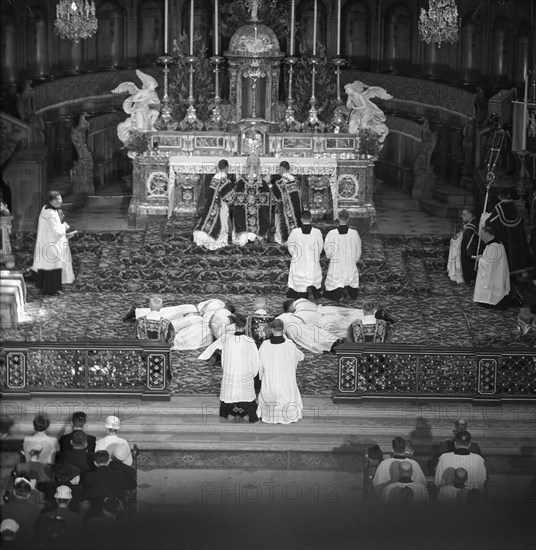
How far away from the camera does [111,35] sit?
113 ft

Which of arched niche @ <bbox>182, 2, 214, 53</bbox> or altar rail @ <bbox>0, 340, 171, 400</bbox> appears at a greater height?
arched niche @ <bbox>182, 2, 214, 53</bbox>

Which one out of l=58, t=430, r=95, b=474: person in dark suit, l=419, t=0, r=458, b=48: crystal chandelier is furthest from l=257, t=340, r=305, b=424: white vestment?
l=419, t=0, r=458, b=48: crystal chandelier

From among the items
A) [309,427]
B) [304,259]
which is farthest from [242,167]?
[309,427]

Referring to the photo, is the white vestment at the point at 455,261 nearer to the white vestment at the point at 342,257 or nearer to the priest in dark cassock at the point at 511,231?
the priest in dark cassock at the point at 511,231

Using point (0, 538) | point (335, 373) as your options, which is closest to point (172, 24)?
point (335, 373)

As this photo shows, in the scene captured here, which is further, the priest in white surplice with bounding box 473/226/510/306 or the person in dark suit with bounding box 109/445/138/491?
the priest in white surplice with bounding box 473/226/510/306

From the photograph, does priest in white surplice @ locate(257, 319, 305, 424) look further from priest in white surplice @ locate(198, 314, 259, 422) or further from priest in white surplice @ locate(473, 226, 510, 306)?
priest in white surplice @ locate(473, 226, 510, 306)

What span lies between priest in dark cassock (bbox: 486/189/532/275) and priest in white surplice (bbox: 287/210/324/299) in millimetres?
2704

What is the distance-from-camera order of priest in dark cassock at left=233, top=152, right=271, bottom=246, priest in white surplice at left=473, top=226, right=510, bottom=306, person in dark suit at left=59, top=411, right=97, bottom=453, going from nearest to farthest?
person in dark suit at left=59, top=411, right=97, bottom=453
priest in white surplice at left=473, top=226, right=510, bottom=306
priest in dark cassock at left=233, top=152, right=271, bottom=246

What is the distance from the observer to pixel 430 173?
30219 millimetres

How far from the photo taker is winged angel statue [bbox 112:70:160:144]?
27.7 metres

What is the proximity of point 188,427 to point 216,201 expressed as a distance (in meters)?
6.21

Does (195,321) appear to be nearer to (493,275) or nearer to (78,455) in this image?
(493,275)

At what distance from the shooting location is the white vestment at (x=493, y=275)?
24094 millimetres
